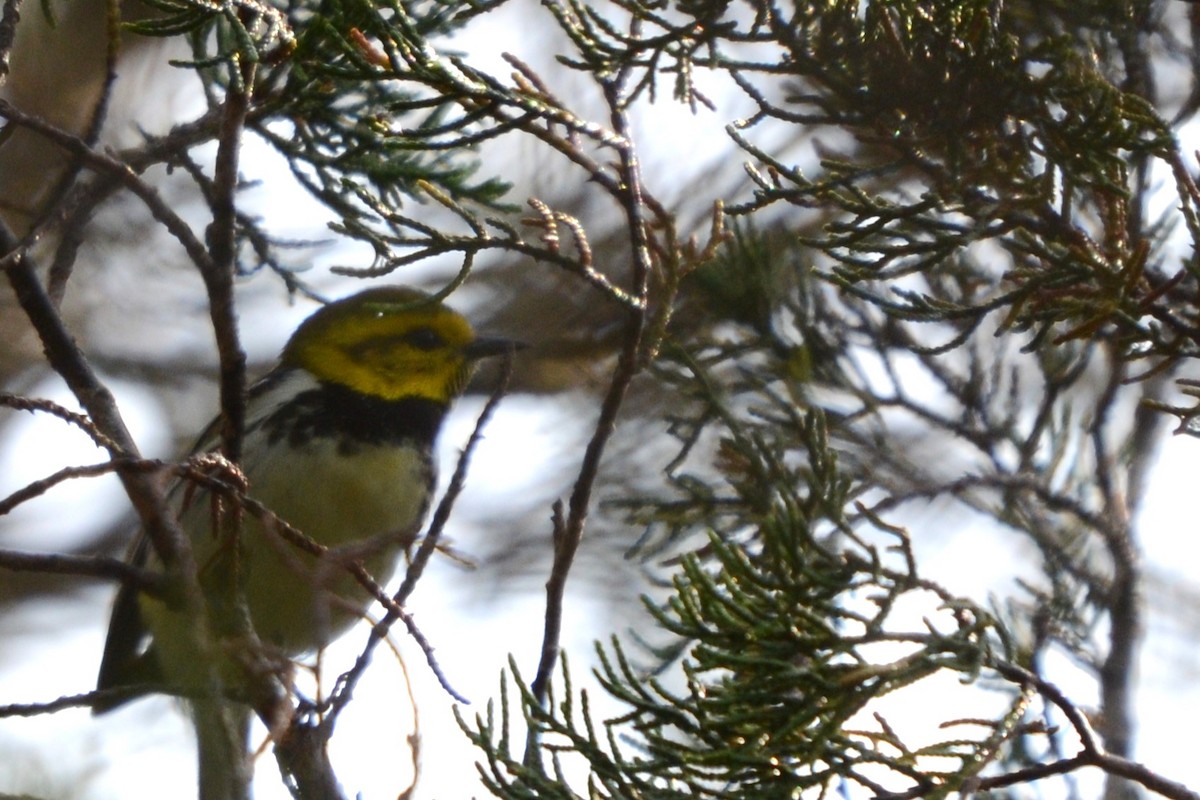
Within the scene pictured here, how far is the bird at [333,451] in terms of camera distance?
3332mm

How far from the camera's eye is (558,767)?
6.09 ft

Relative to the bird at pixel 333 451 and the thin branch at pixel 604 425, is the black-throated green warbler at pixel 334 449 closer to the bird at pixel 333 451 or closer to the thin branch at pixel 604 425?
the bird at pixel 333 451

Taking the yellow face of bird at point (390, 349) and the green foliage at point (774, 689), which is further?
the yellow face of bird at point (390, 349)

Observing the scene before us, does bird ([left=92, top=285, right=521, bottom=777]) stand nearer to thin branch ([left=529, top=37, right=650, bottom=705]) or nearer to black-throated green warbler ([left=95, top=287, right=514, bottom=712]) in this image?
black-throated green warbler ([left=95, top=287, right=514, bottom=712])

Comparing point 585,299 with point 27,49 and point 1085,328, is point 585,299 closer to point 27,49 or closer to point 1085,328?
point 27,49

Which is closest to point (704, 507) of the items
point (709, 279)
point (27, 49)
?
point (709, 279)

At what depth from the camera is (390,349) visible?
12.6 ft

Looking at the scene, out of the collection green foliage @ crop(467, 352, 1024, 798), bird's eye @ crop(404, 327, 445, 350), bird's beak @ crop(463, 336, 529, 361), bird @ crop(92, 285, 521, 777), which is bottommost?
green foliage @ crop(467, 352, 1024, 798)

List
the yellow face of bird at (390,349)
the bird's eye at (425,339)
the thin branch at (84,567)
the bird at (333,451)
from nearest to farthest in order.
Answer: the thin branch at (84,567)
the bird at (333,451)
the yellow face of bird at (390,349)
the bird's eye at (425,339)

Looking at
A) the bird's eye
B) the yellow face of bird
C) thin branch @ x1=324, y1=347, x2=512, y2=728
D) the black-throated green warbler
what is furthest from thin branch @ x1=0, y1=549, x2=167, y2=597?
the bird's eye

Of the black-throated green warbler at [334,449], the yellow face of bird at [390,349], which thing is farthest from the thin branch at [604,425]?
the yellow face of bird at [390,349]

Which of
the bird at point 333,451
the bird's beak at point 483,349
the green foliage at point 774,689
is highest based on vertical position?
the bird's beak at point 483,349

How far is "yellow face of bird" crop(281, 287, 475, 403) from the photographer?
3.79 meters

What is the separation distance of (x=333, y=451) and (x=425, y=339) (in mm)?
574
